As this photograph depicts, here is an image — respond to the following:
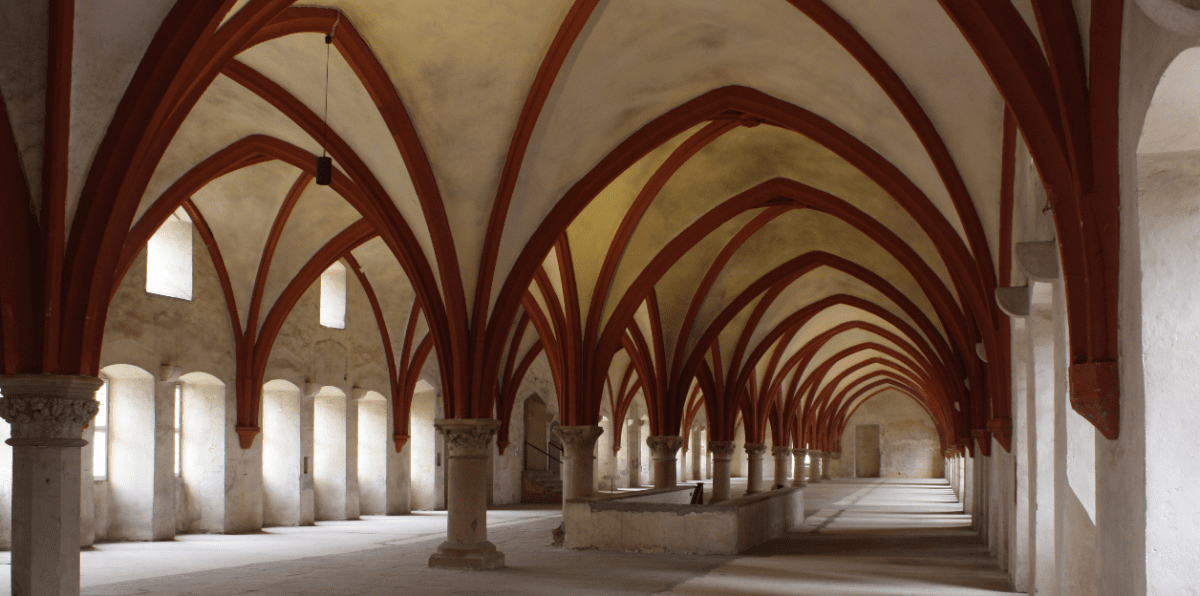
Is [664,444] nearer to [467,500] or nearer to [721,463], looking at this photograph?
[721,463]

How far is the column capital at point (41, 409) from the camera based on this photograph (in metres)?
7.29

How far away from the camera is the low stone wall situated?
46.7 ft

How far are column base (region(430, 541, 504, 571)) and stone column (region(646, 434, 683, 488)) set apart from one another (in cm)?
904

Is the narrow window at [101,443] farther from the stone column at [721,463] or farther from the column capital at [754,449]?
the column capital at [754,449]

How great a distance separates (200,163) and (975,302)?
10622 mm

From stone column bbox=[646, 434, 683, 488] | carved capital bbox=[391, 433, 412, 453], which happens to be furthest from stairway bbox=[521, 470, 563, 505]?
stone column bbox=[646, 434, 683, 488]

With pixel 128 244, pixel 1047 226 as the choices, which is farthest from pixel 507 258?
pixel 1047 226

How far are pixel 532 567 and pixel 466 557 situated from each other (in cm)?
85

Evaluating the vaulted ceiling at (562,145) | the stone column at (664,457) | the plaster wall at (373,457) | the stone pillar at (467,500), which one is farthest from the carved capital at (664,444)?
the stone pillar at (467,500)

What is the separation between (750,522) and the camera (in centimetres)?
1549

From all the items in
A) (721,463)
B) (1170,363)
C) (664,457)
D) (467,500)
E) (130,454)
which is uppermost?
(1170,363)

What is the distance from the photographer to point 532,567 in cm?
1266

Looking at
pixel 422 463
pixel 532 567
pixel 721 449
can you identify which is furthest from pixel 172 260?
pixel 721 449

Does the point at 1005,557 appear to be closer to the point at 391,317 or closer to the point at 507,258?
the point at 507,258
